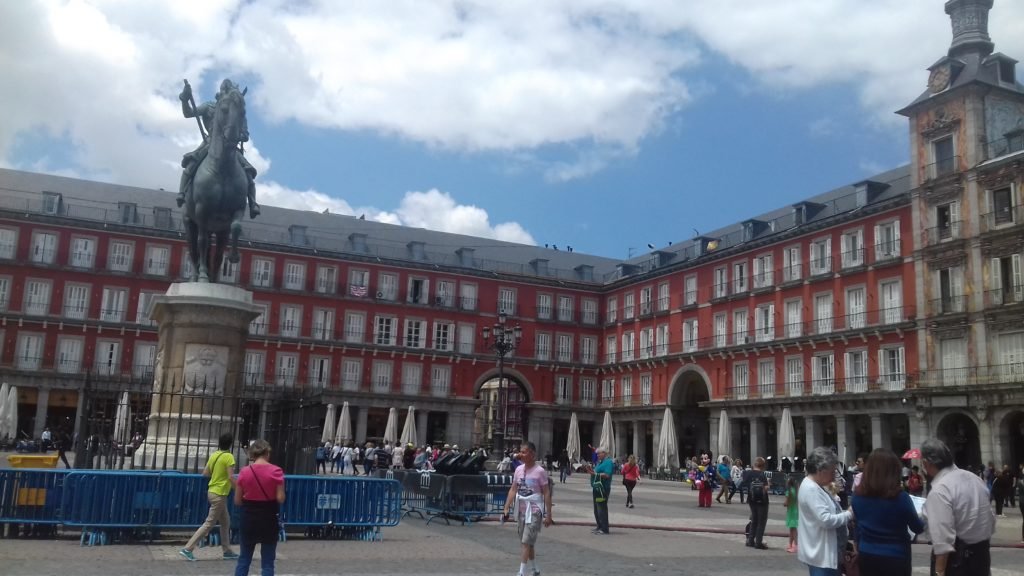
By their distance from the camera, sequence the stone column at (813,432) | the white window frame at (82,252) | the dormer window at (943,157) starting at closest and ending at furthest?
the dormer window at (943,157) < the stone column at (813,432) < the white window frame at (82,252)

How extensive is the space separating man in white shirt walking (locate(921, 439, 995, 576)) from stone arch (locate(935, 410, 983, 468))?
1329 inches

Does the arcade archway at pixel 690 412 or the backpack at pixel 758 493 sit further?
the arcade archway at pixel 690 412

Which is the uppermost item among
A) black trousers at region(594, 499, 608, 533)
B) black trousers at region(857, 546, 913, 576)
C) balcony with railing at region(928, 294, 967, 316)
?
balcony with railing at region(928, 294, 967, 316)

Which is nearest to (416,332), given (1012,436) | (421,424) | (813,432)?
(421,424)

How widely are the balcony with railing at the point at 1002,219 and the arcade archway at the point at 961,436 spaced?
7734 mm

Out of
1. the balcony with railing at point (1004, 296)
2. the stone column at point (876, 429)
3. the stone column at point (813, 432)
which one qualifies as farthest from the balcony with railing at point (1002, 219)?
the stone column at point (813, 432)

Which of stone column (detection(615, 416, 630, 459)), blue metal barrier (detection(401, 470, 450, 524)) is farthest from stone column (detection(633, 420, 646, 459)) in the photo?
blue metal barrier (detection(401, 470, 450, 524))

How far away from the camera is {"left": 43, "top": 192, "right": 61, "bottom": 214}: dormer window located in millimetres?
51309

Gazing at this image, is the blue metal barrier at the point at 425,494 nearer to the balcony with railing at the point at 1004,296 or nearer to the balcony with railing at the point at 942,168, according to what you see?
the balcony with railing at the point at 1004,296

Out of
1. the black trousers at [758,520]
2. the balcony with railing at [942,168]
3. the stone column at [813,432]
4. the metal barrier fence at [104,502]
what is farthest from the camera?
the stone column at [813,432]

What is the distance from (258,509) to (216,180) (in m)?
8.17

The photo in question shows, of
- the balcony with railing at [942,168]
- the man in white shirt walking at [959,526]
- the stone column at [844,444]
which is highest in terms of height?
the balcony with railing at [942,168]

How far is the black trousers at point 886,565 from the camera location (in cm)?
524

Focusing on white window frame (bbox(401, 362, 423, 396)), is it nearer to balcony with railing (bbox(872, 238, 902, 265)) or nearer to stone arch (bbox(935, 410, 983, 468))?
balcony with railing (bbox(872, 238, 902, 265))
